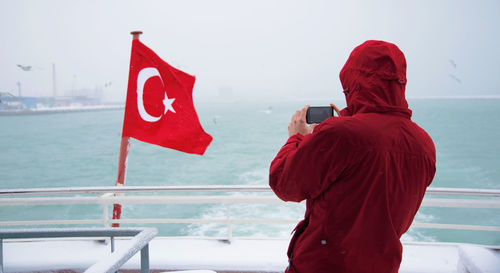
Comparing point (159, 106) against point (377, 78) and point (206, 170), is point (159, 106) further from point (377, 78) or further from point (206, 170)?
point (206, 170)

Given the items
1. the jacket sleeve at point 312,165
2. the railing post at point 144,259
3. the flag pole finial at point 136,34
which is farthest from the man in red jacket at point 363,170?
the flag pole finial at point 136,34

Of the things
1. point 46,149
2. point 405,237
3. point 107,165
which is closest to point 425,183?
point 405,237

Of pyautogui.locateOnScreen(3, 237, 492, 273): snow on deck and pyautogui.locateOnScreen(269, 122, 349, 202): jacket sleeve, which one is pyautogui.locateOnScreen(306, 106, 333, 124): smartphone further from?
pyautogui.locateOnScreen(3, 237, 492, 273): snow on deck

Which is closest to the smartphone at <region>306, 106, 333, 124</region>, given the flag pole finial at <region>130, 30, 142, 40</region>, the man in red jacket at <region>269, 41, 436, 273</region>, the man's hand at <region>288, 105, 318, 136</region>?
the man's hand at <region>288, 105, 318, 136</region>

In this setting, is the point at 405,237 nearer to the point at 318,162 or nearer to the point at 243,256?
the point at 243,256

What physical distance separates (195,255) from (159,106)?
1520 mm

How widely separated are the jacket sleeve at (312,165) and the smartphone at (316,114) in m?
0.14

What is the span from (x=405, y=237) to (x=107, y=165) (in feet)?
84.3

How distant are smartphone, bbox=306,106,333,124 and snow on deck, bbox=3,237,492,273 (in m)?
1.51

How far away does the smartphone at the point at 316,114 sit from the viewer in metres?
0.85

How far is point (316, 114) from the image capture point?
2.81 feet

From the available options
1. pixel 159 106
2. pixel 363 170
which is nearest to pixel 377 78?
pixel 363 170

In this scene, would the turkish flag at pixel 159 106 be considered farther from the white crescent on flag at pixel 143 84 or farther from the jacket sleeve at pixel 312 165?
the jacket sleeve at pixel 312 165

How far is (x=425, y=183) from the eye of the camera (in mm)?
760
